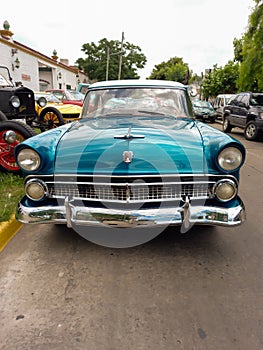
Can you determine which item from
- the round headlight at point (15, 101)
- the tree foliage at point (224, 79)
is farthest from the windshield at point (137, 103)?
the tree foliage at point (224, 79)

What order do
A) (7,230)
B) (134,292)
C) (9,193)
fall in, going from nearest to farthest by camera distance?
(134,292) → (7,230) → (9,193)

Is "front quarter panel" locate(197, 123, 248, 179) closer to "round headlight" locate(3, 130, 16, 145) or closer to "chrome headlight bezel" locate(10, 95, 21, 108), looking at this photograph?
"round headlight" locate(3, 130, 16, 145)

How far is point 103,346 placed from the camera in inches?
70.1

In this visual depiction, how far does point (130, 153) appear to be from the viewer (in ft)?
7.79

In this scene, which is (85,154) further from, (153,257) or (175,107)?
(175,107)

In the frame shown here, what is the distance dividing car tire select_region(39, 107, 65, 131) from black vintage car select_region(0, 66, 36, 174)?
2.48 ft

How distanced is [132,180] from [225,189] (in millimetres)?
796

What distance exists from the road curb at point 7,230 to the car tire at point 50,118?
4.72 metres

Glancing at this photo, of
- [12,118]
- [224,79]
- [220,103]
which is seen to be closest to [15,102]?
[12,118]

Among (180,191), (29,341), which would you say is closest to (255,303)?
(180,191)

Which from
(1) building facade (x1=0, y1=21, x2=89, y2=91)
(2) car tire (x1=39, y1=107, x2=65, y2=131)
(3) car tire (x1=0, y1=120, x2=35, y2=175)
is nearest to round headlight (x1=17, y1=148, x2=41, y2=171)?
(3) car tire (x1=0, y1=120, x2=35, y2=175)

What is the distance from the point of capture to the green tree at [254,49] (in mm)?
13508

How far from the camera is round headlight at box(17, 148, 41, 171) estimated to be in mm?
2514

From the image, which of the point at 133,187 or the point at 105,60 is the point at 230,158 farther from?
the point at 105,60
